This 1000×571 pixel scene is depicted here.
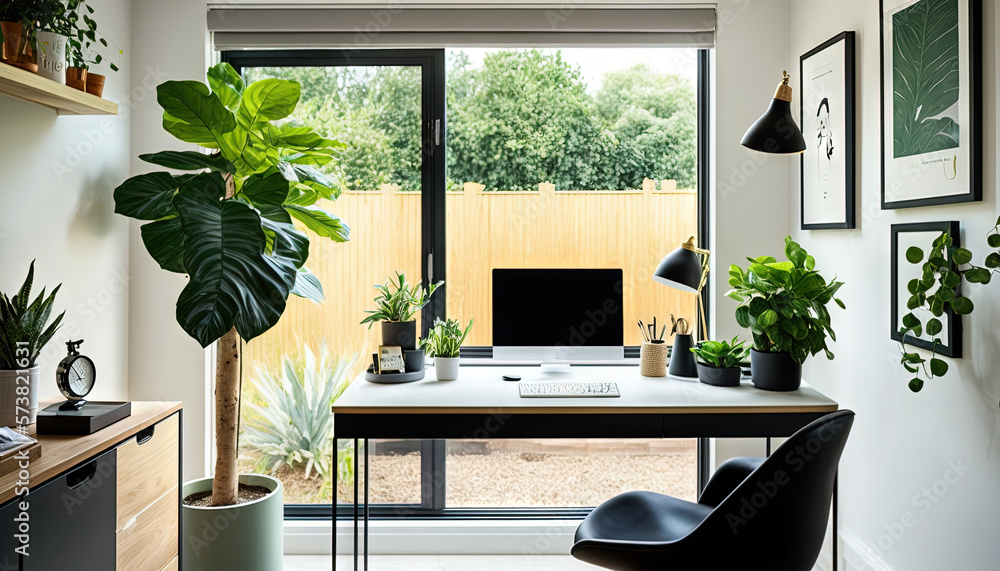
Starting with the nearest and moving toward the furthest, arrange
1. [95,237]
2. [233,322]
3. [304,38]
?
1. [233,322]
2. [95,237]
3. [304,38]

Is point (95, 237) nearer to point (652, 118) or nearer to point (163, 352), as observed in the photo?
point (163, 352)

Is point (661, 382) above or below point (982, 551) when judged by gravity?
above

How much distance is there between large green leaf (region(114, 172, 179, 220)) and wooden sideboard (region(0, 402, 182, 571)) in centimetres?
65

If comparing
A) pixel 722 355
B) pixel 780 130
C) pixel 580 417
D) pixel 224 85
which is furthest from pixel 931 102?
pixel 224 85

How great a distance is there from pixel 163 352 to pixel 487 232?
1490 millimetres

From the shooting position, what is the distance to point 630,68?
2.96 meters

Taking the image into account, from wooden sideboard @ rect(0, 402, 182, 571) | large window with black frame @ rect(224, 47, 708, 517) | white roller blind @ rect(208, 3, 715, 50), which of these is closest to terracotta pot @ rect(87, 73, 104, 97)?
white roller blind @ rect(208, 3, 715, 50)

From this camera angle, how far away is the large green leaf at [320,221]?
8.05 ft

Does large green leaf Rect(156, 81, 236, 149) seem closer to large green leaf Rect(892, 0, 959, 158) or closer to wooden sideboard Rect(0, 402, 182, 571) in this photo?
wooden sideboard Rect(0, 402, 182, 571)

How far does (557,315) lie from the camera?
268 centimetres

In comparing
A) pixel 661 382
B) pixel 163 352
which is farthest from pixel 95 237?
pixel 661 382

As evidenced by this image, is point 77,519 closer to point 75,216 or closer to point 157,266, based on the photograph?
point 75,216

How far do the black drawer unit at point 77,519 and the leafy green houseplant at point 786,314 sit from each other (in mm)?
2021

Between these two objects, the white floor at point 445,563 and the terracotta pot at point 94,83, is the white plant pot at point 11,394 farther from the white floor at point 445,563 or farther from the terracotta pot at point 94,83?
the white floor at point 445,563
